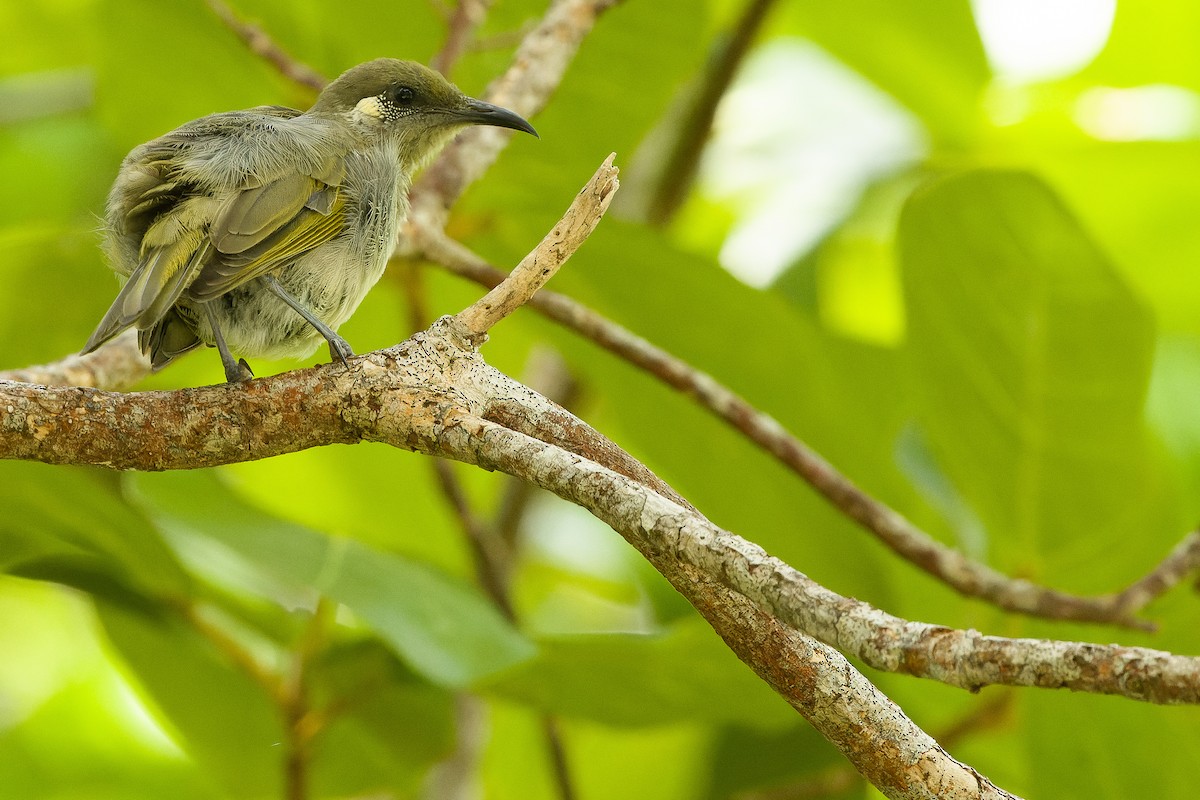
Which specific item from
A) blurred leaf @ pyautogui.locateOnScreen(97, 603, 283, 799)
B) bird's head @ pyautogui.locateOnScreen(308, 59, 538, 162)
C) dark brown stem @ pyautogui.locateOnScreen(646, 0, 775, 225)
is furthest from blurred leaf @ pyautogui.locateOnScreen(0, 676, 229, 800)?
dark brown stem @ pyautogui.locateOnScreen(646, 0, 775, 225)

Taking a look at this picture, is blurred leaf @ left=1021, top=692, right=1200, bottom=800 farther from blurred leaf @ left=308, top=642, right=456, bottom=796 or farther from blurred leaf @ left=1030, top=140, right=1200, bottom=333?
blurred leaf @ left=1030, top=140, right=1200, bottom=333

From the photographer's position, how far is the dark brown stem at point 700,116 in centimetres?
466

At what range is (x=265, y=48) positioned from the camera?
3.85 metres

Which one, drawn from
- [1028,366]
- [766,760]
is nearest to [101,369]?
[766,760]

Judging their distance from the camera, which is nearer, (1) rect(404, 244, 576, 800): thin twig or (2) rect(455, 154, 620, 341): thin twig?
(2) rect(455, 154, 620, 341): thin twig

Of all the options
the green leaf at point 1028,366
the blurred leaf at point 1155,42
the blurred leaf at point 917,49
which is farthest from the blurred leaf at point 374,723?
the blurred leaf at point 1155,42

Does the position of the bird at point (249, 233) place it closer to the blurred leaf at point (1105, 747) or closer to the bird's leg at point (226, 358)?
the bird's leg at point (226, 358)

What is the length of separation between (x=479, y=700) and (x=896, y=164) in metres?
2.69

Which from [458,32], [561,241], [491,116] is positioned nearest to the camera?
[561,241]

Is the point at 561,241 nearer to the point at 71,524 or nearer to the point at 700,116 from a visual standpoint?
the point at 71,524

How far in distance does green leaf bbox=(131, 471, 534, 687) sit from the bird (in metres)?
0.37

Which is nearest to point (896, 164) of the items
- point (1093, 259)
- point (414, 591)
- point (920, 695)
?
point (1093, 259)

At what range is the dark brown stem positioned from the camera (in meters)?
4.66

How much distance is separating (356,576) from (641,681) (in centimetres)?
74
